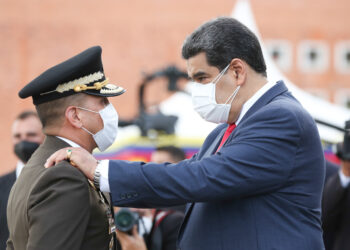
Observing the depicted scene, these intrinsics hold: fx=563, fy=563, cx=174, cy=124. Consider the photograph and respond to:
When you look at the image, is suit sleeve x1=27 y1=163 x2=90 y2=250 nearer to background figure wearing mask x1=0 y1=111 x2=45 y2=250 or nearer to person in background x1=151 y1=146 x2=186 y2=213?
background figure wearing mask x1=0 y1=111 x2=45 y2=250

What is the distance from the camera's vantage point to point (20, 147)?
451cm

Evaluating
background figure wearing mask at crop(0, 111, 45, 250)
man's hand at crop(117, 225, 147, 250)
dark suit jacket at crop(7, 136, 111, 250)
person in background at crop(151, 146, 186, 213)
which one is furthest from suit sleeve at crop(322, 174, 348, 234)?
dark suit jacket at crop(7, 136, 111, 250)

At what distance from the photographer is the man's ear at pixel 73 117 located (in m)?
2.49

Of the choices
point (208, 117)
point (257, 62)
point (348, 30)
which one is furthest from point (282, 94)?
point (348, 30)

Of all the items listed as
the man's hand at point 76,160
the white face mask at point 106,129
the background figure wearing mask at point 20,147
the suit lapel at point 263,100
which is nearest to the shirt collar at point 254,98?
the suit lapel at point 263,100

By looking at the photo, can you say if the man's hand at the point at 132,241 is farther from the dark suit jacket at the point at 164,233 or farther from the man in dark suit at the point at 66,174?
the man in dark suit at the point at 66,174

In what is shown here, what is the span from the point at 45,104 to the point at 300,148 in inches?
44.0

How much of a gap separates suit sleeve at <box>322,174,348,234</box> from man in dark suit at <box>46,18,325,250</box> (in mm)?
2700

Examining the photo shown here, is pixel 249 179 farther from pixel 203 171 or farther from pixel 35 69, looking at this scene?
pixel 35 69

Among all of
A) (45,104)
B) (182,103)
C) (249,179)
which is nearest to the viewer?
(249,179)

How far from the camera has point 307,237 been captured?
2.34 meters

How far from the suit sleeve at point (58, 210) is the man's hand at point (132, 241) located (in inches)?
65.1

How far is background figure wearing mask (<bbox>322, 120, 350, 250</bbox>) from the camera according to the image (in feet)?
16.4

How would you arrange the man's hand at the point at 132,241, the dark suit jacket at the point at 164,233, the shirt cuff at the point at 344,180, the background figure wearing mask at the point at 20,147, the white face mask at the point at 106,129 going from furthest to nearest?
1. the shirt cuff at the point at 344,180
2. the background figure wearing mask at the point at 20,147
3. the dark suit jacket at the point at 164,233
4. the man's hand at the point at 132,241
5. the white face mask at the point at 106,129
